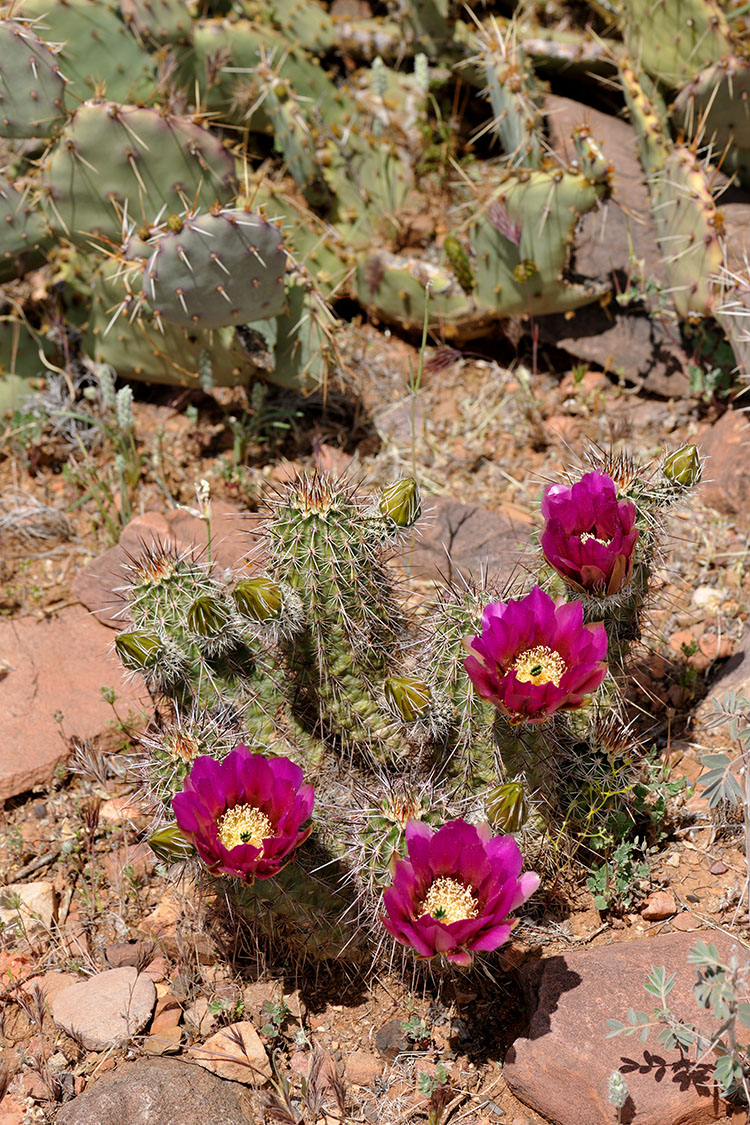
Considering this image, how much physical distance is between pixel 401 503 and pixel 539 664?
531 millimetres

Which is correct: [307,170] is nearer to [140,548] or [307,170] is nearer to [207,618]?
[140,548]

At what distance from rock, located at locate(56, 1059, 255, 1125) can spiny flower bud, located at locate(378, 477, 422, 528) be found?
4.50 ft

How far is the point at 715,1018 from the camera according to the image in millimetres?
2238

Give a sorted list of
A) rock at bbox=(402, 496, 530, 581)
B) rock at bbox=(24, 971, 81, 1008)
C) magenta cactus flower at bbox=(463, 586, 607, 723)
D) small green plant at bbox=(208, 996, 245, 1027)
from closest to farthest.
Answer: magenta cactus flower at bbox=(463, 586, 607, 723) < small green plant at bbox=(208, 996, 245, 1027) < rock at bbox=(24, 971, 81, 1008) < rock at bbox=(402, 496, 530, 581)

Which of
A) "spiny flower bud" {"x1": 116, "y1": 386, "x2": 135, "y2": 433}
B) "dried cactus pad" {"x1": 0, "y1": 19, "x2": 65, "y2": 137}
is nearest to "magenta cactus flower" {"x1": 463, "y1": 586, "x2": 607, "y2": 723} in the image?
"spiny flower bud" {"x1": 116, "y1": 386, "x2": 135, "y2": 433}

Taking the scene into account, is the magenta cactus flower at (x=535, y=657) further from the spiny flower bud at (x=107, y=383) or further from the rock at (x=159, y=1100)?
the spiny flower bud at (x=107, y=383)

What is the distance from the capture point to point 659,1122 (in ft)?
7.04

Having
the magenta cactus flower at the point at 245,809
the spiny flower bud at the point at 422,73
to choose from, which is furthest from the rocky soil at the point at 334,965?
the spiny flower bud at the point at 422,73

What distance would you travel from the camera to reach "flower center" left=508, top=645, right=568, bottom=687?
2.23 meters

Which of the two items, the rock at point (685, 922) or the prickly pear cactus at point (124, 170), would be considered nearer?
the rock at point (685, 922)

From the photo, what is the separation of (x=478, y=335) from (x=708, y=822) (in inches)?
101

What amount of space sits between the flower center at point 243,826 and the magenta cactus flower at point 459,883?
0.30 meters

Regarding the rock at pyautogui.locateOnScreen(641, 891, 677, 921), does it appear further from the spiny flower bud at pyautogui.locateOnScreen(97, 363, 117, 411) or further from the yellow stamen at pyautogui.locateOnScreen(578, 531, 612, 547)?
the spiny flower bud at pyautogui.locateOnScreen(97, 363, 117, 411)

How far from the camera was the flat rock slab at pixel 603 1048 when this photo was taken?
2166 millimetres
